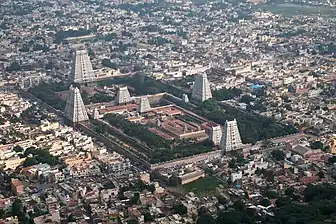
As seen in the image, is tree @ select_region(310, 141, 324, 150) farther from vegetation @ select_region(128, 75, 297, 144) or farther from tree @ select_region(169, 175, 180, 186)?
tree @ select_region(169, 175, 180, 186)

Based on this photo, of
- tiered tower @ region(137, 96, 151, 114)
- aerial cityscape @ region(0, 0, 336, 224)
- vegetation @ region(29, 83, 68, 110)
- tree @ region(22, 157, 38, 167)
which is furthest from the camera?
vegetation @ region(29, 83, 68, 110)

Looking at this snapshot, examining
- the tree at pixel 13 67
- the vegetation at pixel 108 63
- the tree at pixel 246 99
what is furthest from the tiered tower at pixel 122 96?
the tree at pixel 13 67

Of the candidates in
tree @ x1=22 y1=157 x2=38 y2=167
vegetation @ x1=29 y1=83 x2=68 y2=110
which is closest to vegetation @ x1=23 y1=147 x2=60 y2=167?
tree @ x1=22 y1=157 x2=38 y2=167

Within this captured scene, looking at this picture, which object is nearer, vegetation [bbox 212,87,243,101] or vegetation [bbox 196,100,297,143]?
vegetation [bbox 196,100,297,143]

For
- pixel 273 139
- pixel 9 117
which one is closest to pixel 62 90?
pixel 9 117

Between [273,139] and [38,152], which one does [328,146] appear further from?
[38,152]

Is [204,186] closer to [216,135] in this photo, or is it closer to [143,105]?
[216,135]
